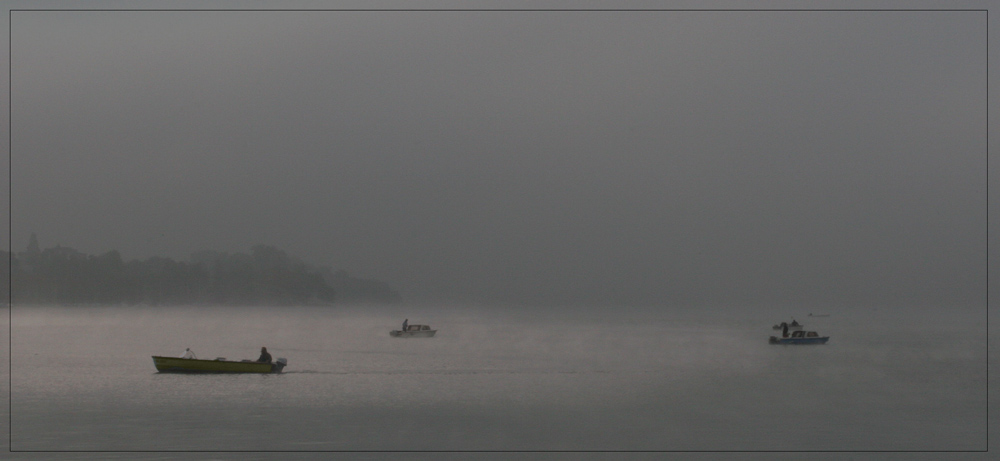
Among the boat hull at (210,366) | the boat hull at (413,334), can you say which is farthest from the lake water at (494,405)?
the boat hull at (413,334)

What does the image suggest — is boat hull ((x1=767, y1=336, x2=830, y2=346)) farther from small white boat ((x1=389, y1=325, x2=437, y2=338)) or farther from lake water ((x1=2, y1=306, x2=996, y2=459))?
small white boat ((x1=389, y1=325, x2=437, y2=338))

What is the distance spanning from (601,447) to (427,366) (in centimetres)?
3647

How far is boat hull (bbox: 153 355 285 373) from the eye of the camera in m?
54.2

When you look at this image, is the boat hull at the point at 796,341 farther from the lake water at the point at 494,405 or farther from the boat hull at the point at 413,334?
the boat hull at the point at 413,334

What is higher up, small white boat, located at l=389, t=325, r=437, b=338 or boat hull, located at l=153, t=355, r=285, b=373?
small white boat, located at l=389, t=325, r=437, b=338

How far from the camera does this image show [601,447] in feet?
105

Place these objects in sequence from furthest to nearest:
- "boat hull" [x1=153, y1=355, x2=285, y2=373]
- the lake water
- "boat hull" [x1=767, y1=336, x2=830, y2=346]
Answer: "boat hull" [x1=767, y1=336, x2=830, y2=346]
"boat hull" [x1=153, y1=355, x2=285, y2=373]
the lake water

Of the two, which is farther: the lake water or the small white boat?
the small white boat

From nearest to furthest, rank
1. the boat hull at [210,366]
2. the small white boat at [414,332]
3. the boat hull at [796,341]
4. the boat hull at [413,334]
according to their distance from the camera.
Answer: the boat hull at [210,366]
the boat hull at [796,341]
the boat hull at [413,334]
the small white boat at [414,332]

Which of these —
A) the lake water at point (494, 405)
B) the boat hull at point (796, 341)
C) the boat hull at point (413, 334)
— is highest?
the boat hull at point (413, 334)

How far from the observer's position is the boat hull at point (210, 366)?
54188mm

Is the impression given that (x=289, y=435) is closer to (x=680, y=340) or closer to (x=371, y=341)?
(x=371, y=341)

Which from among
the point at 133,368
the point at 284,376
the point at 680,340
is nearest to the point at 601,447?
the point at 284,376

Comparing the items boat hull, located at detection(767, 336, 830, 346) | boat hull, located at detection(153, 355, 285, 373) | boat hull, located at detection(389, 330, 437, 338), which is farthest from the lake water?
boat hull, located at detection(389, 330, 437, 338)
